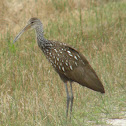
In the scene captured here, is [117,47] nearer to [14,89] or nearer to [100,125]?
[14,89]

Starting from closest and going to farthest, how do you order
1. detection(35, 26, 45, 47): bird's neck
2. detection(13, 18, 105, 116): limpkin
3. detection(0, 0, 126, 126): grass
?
1. detection(0, 0, 126, 126): grass
2. detection(13, 18, 105, 116): limpkin
3. detection(35, 26, 45, 47): bird's neck

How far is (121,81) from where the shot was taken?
22.0 feet

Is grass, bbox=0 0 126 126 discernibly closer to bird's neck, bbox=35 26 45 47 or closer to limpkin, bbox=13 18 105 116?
limpkin, bbox=13 18 105 116

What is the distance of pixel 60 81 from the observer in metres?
7.03

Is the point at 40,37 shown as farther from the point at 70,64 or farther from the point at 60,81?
the point at 60,81

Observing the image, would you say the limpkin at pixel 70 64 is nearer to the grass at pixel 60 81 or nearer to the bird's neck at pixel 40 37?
the bird's neck at pixel 40 37

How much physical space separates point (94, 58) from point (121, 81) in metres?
1.46

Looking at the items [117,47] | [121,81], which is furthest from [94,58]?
[121,81]

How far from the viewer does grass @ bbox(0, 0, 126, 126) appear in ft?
16.8

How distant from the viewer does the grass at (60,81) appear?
5.11 metres

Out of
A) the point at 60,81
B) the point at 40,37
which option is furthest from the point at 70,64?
the point at 60,81

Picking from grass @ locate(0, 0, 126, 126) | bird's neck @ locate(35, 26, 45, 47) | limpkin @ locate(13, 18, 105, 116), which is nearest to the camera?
grass @ locate(0, 0, 126, 126)

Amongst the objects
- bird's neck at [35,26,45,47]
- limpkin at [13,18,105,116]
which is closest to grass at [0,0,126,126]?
limpkin at [13,18,105,116]

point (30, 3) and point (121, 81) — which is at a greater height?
point (30, 3)
